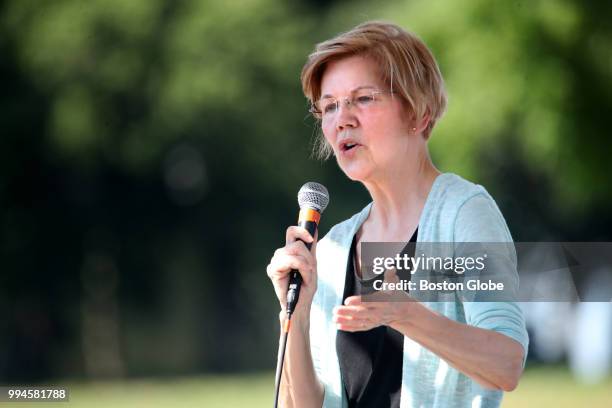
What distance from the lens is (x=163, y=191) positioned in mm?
22453

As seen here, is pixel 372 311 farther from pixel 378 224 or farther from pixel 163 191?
pixel 163 191

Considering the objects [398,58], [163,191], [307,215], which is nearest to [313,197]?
[307,215]

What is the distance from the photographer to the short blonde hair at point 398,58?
2.57 m

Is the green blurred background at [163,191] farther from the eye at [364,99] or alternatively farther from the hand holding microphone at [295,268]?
the hand holding microphone at [295,268]

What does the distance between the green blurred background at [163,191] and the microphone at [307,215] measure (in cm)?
1215

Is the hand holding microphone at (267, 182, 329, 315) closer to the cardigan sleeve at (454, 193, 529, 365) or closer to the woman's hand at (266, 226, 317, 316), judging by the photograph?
the woman's hand at (266, 226, 317, 316)

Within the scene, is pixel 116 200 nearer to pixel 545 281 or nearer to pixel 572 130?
pixel 572 130

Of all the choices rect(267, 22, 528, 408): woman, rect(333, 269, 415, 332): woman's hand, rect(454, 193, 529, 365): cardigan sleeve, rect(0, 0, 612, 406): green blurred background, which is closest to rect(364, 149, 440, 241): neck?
rect(267, 22, 528, 408): woman

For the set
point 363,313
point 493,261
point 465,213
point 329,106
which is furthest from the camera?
point 329,106

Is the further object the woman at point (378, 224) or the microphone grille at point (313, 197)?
the microphone grille at point (313, 197)

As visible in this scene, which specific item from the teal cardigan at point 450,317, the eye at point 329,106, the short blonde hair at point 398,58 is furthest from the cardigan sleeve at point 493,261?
the eye at point 329,106

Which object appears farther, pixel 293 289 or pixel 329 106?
pixel 329 106

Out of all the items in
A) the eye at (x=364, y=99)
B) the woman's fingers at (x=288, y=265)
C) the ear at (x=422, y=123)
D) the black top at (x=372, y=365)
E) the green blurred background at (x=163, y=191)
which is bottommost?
the black top at (x=372, y=365)

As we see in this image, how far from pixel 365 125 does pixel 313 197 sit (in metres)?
0.25
